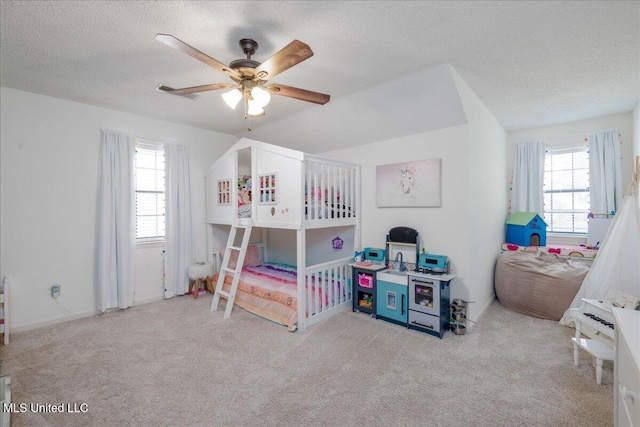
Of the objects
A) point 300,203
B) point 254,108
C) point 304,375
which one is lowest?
point 304,375

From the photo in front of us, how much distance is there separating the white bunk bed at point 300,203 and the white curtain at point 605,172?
327cm

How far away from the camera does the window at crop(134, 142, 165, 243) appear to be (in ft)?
12.5

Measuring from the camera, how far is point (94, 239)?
3.43 meters

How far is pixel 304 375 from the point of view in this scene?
2.14 m

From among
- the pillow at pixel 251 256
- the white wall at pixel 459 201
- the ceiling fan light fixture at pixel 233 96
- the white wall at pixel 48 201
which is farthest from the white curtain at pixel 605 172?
the white wall at pixel 48 201

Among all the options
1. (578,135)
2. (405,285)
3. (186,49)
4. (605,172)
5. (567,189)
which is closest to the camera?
(186,49)

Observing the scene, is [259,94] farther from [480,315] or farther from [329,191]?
[480,315]

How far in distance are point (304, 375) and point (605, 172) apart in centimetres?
465

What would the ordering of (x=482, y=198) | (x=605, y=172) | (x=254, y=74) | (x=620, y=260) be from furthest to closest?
(x=605, y=172), (x=482, y=198), (x=620, y=260), (x=254, y=74)

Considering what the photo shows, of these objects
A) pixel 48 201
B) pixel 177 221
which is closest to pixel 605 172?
pixel 177 221

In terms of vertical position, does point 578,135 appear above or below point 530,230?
above

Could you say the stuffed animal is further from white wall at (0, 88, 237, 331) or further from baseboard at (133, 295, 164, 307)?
baseboard at (133, 295, 164, 307)

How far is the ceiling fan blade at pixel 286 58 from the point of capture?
154 centimetres

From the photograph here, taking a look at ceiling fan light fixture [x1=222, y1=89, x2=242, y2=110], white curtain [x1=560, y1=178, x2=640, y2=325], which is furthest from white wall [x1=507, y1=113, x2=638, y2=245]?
ceiling fan light fixture [x1=222, y1=89, x2=242, y2=110]
